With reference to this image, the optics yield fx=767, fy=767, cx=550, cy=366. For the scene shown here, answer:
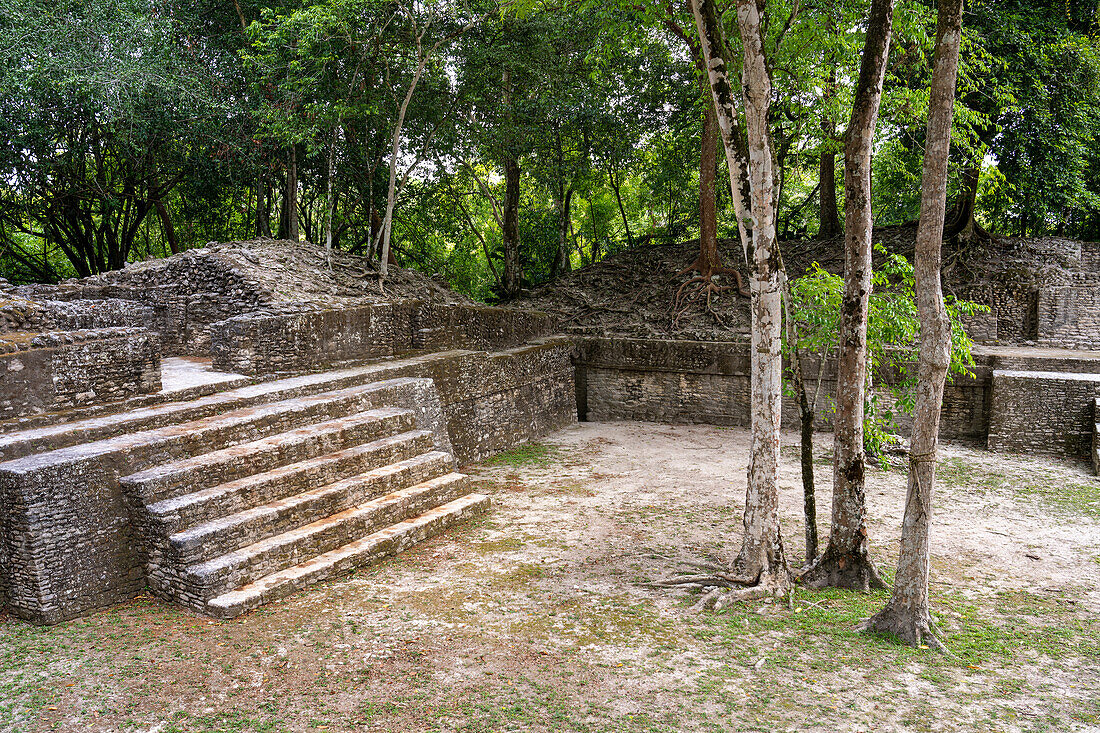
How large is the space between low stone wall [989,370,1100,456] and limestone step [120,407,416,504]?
7.97 m

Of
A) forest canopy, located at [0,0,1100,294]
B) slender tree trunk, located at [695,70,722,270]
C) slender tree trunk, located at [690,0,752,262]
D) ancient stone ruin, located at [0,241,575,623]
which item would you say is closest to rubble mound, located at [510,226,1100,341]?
slender tree trunk, located at [695,70,722,270]

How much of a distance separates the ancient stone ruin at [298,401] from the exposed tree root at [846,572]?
11.1 feet

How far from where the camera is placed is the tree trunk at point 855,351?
18.2 feet

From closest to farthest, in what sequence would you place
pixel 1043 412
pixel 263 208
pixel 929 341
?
pixel 929 341, pixel 1043 412, pixel 263 208

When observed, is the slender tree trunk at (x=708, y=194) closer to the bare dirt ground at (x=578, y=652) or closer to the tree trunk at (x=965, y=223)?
the tree trunk at (x=965, y=223)

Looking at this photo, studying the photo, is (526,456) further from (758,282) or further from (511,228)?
(511,228)

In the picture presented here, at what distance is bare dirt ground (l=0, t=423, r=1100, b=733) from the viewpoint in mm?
4062

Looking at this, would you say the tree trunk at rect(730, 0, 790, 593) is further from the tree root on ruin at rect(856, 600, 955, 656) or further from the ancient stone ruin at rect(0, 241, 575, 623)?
the ancient stone ruin at rect(0, 241, 575, 623)

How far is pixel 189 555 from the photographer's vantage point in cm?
540

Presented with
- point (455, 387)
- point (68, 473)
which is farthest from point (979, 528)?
point (68, 473)

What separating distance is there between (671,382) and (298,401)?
6749mm

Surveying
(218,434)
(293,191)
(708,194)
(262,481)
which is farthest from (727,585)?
(293,191)

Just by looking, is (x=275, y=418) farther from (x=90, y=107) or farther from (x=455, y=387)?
(x=90, y=107)

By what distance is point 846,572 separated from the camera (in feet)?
19.0
